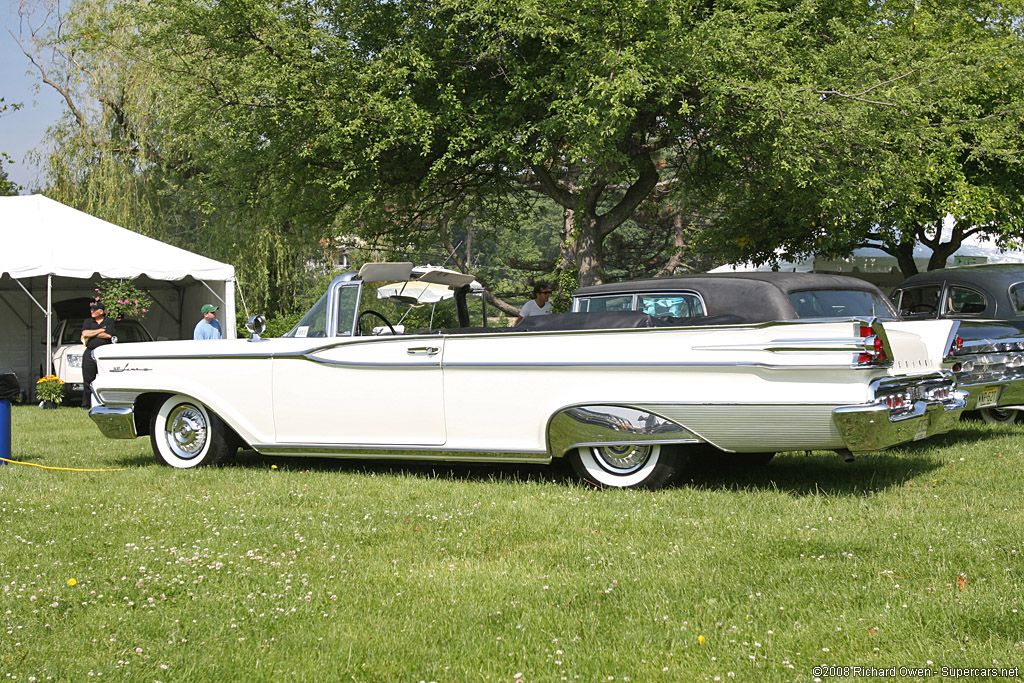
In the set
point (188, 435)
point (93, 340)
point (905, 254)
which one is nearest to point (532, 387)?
point (188, 435)

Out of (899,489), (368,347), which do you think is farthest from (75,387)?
(899,489)

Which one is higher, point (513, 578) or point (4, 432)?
point (4, 432)

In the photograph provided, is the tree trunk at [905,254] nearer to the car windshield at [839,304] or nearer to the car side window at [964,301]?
the car side window at [964,301]

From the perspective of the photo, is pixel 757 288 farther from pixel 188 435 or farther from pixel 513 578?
pixel 188 435

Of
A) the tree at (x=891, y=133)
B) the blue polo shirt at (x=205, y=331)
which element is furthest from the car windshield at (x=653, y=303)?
the blue polo shirt at (x=205, y=331)

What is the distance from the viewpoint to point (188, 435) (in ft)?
27.3

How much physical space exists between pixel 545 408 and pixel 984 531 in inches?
108

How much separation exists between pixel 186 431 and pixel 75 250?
11.0 m

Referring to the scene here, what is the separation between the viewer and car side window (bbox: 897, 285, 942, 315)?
11289 mm

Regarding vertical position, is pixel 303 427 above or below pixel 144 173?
below

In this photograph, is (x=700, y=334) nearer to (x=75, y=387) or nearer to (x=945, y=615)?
(x=945, y=615)

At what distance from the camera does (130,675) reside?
11.2 ft

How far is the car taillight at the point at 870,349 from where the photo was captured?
5676 mm

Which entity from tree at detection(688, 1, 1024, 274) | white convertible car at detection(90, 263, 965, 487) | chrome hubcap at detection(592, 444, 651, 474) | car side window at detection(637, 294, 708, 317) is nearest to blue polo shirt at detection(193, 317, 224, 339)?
white convertible car at detection(90, 263, 965, 487)
